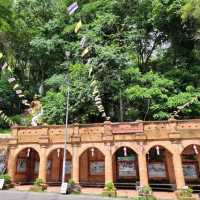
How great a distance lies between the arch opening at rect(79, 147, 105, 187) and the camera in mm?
20984

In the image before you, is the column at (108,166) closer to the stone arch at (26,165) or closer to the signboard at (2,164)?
the stone arch at (26,165)

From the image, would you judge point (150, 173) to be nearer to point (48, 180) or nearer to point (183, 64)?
point (48, 180)

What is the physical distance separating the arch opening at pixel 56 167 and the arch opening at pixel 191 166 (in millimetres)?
9396

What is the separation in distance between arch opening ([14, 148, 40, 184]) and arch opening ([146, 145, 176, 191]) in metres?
10.2

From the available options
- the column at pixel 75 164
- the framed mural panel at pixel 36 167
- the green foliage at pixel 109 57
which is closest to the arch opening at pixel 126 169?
the column at pixel 75 164

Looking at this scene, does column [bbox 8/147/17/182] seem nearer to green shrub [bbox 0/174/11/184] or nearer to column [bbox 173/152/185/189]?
green shrub [bbox 0/174/11/184]

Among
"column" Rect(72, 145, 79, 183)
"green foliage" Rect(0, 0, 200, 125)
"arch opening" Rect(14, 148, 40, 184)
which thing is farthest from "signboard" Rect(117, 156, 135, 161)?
"arch opening" Rect(14, 148, 40, 184)

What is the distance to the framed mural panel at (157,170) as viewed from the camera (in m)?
20.1

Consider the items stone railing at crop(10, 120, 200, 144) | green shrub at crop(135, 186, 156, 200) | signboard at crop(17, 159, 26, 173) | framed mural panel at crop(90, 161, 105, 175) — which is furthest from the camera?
signboard at crop(17, 159, 26, 173)

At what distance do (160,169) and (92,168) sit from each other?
5.57 meters

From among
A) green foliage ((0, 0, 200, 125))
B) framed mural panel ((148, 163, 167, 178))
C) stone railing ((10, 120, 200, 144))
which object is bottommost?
framed mural panel ((148, 163, 167, 178))

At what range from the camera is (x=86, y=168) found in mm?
21375

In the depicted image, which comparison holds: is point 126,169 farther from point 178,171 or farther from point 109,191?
point 178,171

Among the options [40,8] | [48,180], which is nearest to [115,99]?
[48,180]
